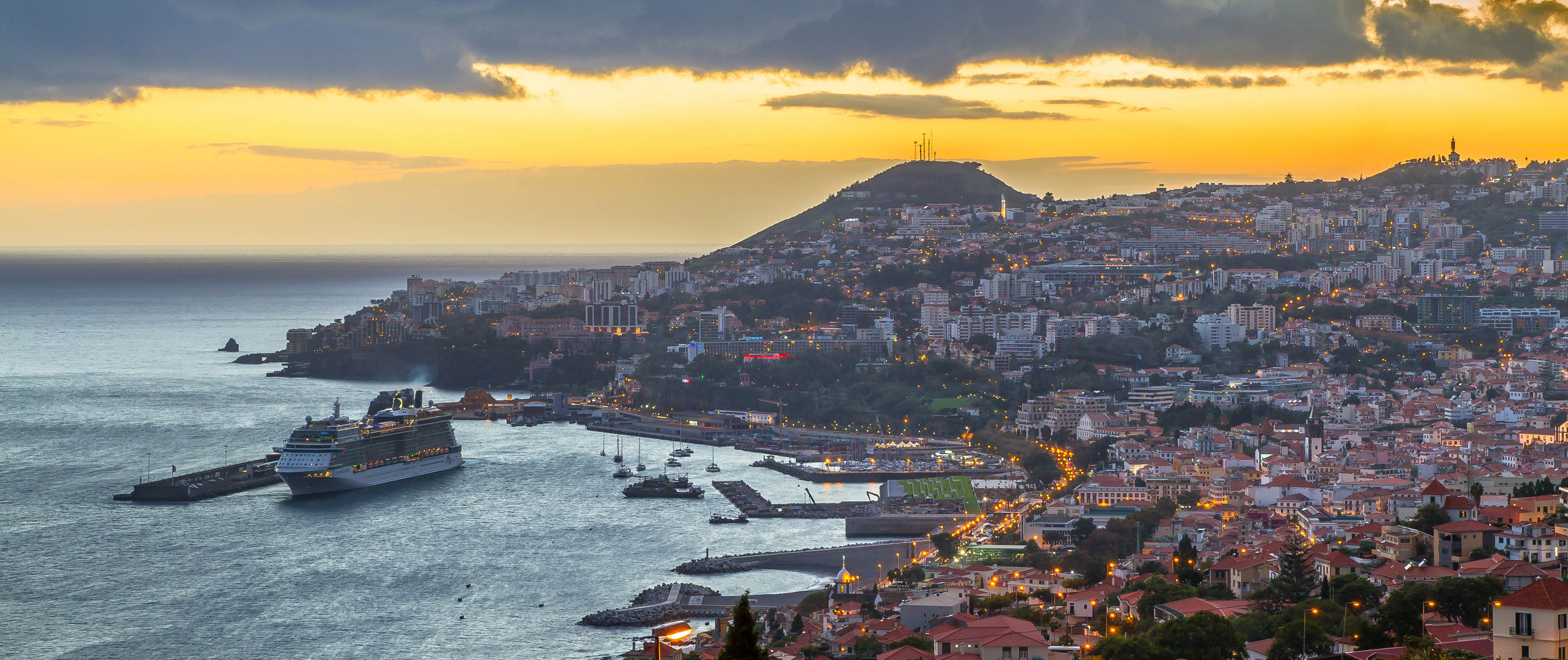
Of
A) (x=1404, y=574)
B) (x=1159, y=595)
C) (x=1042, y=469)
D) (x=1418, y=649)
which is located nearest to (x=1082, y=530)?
(x=1159, y=595)

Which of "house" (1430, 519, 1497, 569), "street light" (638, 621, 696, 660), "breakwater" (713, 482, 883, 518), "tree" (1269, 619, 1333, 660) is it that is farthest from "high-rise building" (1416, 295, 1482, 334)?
"street light" (638, 621, 696, 660)

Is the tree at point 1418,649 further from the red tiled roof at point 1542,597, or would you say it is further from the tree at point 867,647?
the tree at point 867,647

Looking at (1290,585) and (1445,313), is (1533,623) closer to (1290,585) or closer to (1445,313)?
(1290,585)

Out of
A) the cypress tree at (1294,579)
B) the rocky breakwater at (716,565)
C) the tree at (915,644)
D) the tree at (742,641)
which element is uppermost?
the tree at (742,641)

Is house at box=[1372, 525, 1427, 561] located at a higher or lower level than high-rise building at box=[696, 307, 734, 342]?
lower

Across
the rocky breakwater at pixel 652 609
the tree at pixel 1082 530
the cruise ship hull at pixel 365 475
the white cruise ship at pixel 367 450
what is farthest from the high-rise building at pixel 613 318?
the rocky breakwater at pixel 652 609

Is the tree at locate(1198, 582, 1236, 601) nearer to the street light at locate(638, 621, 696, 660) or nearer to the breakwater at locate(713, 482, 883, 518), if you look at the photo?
the street light at locate(638, 621, 696, 660)
